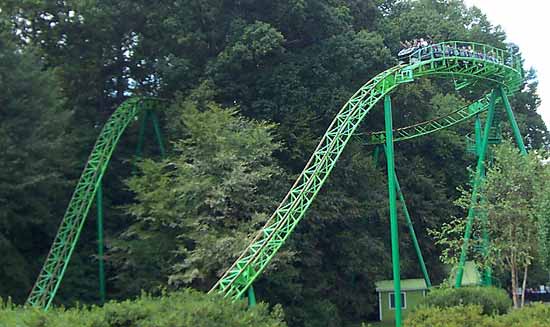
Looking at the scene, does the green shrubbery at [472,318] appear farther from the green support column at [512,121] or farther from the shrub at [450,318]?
the green support column at [512,121]

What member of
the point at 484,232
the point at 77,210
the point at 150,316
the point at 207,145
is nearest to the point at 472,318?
the point at 150,316

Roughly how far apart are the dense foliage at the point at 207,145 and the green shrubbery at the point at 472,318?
8263 mm

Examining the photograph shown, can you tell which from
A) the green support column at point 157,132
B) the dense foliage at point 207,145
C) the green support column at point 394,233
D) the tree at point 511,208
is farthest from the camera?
the green support column at point 157,132

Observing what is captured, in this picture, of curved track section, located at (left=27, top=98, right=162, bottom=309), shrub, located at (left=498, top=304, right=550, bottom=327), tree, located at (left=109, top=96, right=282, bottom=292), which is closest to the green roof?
tree, located at (left=109, top=96, right=282, bottom=292)

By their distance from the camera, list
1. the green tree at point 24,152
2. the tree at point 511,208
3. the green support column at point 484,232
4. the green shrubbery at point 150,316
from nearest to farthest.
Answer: the green shrubbery at point 150,316, the tree at point 511,208, the green support column at point 484,232, the green tree at point 24,152

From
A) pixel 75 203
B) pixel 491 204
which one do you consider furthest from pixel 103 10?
pixel 491 204

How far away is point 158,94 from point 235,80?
3.97 metres

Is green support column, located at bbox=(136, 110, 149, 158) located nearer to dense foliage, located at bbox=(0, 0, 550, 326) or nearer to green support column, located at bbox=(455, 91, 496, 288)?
dense foliage, located at bbox=(0, 0, 550, 326)

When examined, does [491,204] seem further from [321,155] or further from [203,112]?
[203,112]

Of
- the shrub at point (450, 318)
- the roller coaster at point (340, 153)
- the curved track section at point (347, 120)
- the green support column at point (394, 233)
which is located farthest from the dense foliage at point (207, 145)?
the shrub at point (450, 318)

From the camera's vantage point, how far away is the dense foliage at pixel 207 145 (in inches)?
837

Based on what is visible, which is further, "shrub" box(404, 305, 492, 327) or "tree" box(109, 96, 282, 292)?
"tree" box(109, 96, 282, 292)

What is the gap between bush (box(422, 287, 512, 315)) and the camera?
1692 centimetres

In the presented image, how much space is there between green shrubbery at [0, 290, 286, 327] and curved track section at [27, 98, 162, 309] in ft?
30.6
